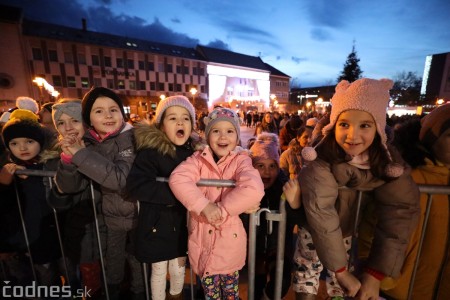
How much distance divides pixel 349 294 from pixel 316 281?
0.41m

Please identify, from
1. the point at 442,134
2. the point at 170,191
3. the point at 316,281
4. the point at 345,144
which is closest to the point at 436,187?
the point at 442,134

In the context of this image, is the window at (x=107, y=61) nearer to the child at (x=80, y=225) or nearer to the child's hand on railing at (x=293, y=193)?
the child at (x=80, y=225)

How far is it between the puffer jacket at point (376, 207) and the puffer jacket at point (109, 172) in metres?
1.57

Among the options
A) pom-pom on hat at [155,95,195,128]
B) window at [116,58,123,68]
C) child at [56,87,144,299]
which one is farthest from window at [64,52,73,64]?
pom-pom on hat at [155,95,195,128]

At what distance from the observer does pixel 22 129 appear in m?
2.29

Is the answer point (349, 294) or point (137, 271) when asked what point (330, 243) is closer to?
point (349, 294)

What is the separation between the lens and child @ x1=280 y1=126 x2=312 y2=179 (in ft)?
14.1

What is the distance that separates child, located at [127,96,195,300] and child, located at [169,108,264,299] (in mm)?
220

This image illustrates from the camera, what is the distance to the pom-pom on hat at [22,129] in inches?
89.8

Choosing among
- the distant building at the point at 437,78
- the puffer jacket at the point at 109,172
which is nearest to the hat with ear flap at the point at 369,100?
A: the puffer jacket at the point at 109,172

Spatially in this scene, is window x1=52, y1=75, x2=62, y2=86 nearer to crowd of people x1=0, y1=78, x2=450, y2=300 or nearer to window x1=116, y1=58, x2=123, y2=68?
window x1=116, y1=58, x2=123, y2=68

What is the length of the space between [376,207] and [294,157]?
2.85 metres

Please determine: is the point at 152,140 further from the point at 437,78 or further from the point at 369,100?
the point at 437,78

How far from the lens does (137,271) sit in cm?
229
